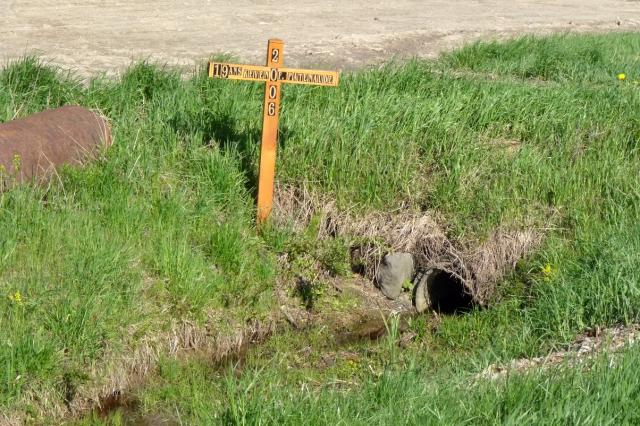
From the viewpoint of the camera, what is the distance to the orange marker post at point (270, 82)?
7.16 m

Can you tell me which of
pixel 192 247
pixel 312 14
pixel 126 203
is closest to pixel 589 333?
pixel 192 247

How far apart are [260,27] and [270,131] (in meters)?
5.40

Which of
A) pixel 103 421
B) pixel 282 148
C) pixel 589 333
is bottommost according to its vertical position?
pixel 103 421

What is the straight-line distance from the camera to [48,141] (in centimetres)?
724

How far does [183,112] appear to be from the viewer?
817cm

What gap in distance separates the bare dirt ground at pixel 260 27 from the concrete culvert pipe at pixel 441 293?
3555 millimetres

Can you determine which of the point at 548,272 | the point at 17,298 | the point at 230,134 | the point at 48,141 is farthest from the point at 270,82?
the point at 17,298

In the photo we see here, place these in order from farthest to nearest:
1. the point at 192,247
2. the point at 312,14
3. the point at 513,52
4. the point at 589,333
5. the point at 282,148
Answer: the point at 312,14 < the point at 513,52 < the point at 282,148 < the point at 192,247 < the point at 589,333

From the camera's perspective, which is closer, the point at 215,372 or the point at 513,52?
the point at 215,372

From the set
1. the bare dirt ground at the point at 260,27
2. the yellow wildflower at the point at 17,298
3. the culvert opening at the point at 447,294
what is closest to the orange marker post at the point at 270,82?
the culvert opening at the point at 447,294

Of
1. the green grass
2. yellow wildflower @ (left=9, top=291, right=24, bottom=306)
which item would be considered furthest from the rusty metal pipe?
yellow wildflower @ (left=9, top=291, right=24, bottom=306)

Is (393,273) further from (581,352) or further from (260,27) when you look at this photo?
(260,27)

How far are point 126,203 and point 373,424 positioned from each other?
3082 millimetres

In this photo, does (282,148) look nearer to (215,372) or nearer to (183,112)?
(183,112)
